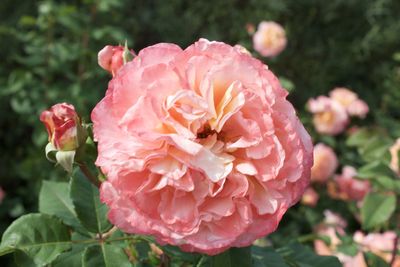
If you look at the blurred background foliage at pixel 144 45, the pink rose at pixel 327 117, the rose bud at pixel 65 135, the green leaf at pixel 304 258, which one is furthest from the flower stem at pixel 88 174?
the pink rose at pixel 327 117

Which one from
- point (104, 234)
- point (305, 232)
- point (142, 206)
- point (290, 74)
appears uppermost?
point (142, 206)

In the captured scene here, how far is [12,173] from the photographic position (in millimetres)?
2379

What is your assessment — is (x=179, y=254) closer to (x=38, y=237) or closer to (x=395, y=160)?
(x=38, y=237)

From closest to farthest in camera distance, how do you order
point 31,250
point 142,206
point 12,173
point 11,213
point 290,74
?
point 142,206 < point 31,250 < point 11,213 < point 12,173 < point 290,74

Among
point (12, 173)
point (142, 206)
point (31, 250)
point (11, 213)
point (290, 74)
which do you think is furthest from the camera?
point (290, 74)

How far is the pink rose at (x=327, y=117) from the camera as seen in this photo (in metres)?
A: 2.33

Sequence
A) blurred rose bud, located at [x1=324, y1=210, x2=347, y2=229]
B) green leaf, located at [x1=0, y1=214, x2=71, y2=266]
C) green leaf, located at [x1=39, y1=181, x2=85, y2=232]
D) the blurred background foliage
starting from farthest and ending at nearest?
blurred rose bud, located at [x1=324, y1=210, x2=347, y2=229]
the blurred background foliage
green leaf, located at [x1=39, y1=181, x2=85, y2=232]
green leaf, located at [x1=0, y1=214, x2=71, y2=266]

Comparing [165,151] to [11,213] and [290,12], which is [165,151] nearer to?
[11,213]

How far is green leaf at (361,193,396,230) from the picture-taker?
1.39 metres

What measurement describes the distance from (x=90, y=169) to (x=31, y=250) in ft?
0.44

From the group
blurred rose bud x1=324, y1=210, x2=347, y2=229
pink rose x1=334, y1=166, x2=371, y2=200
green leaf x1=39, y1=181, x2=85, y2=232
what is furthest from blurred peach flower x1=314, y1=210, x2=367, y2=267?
green leaf x1=39, y1=181, x2=85, y2=232

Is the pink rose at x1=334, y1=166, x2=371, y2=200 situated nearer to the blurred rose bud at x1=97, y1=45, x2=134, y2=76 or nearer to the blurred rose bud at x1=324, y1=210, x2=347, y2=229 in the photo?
the blurred rose bud at x1=324, y1=210, x2=347, y2=229

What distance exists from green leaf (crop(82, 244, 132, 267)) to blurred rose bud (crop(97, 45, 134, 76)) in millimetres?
236

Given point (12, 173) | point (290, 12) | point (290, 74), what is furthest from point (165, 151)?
point (290, 12)
